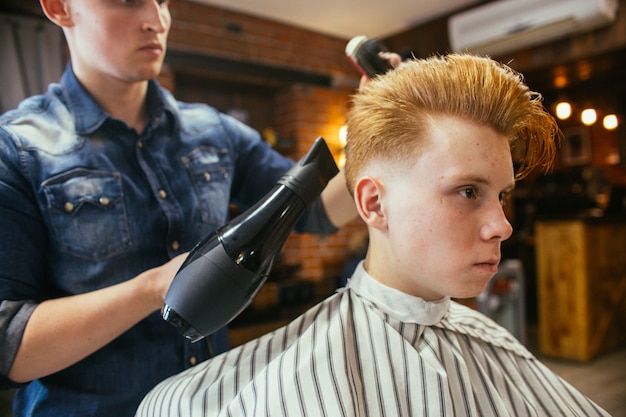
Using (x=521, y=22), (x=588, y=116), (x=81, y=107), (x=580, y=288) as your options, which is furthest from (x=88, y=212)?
(x=580, y=288)

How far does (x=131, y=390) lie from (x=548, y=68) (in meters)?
4.25

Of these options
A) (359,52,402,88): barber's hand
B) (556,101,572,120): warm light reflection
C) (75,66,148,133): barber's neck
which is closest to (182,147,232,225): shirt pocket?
(75,66,148,133): barber's neck

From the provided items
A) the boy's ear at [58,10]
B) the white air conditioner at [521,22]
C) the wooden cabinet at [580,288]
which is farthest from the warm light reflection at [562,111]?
the wooden cabinet at [580,288]

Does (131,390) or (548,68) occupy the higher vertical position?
(548,68)

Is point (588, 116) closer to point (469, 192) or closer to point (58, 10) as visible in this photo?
point (469, 192)

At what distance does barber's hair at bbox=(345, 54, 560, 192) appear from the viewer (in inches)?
34.5

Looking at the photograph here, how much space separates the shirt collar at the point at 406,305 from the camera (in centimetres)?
94

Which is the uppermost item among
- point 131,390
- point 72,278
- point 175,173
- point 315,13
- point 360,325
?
point 315,13

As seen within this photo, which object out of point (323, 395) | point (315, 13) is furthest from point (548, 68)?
point (323, 395)

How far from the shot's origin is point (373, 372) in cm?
86

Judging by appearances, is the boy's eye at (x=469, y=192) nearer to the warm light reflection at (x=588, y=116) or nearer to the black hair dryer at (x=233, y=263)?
the black hair dryer at (x=233, y=263)

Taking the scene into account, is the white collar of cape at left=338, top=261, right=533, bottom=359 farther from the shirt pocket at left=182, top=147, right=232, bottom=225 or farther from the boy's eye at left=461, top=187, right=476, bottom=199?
the shirt pocket at left=182, top=147, right=232, bottom=225

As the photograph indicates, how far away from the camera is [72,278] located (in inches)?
37.6

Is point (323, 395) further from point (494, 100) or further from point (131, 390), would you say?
point (494, 100)
